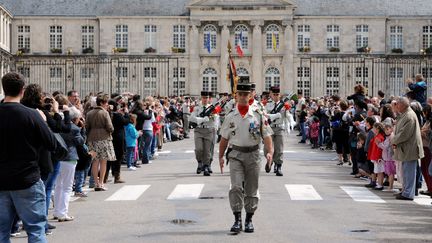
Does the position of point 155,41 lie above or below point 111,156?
above

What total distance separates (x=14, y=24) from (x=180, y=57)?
1389 cm

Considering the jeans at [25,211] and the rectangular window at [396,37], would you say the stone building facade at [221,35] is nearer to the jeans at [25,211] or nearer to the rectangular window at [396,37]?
the rectangular window at [396,37]

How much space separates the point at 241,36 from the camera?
7038cm

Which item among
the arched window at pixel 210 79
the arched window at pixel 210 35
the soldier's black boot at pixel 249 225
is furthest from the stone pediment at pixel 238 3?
the soldier's black boot at pixel 249 225

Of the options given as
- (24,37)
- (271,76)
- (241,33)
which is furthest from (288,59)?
(24,37)

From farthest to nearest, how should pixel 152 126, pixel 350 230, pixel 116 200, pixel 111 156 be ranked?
pixel 152 126 < pixel 111 156 < pixel 116 200 < pixel 350 230

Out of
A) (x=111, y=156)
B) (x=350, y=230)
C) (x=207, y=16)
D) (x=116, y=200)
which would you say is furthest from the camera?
(x=207, y=16)

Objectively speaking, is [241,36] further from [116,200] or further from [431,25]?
[116,200]

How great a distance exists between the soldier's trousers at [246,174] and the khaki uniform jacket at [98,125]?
557cm

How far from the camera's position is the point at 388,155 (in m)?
17.8

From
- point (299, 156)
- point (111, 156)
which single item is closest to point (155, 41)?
point (299, 156)

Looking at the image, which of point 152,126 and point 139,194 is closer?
point 139,194

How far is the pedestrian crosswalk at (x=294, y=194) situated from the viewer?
15.7 metres

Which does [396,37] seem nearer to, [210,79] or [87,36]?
[210,79]
